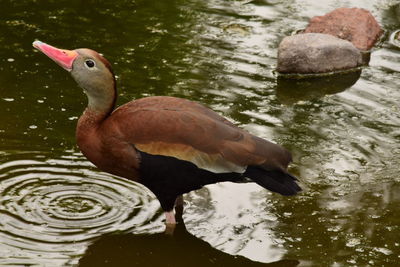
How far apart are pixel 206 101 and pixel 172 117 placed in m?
2.41

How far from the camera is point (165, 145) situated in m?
6.03

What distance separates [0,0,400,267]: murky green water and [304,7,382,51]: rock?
188 mm

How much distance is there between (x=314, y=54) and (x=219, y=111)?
1538mm

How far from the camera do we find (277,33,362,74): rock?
9.26m

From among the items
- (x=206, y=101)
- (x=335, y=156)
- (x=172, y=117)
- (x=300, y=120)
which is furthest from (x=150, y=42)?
(x=172, y=117)

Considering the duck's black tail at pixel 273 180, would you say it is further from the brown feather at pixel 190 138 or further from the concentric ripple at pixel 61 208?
the concentric ripple at pixel 61 208

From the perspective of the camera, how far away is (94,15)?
1061 centimetres

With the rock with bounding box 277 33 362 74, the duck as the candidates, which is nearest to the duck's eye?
the duck

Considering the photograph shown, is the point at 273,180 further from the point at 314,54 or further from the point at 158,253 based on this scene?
the point at 314,54

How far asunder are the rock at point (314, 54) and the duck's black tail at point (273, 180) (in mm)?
3313

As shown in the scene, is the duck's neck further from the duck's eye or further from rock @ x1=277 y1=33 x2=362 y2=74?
rock @ x1=277 y1=33 x2=362 y2=74

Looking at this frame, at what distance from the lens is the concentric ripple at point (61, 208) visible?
606cm

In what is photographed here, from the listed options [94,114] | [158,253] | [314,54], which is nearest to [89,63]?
[94,114]

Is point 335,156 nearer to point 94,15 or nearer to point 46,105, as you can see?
point 46,105
